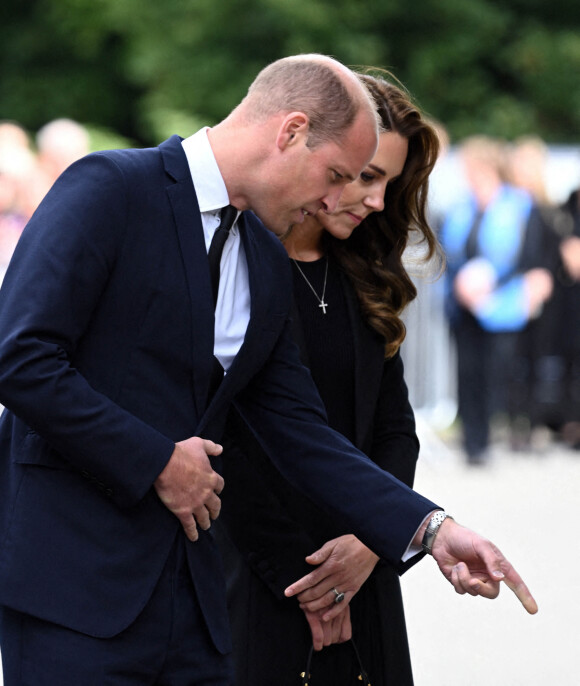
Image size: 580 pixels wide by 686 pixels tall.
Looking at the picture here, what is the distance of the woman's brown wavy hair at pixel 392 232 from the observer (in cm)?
349

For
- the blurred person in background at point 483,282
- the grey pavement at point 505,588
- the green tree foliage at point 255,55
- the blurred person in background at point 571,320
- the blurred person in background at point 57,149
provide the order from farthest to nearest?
the green tree foliage at point 255,55
the blurred person in background at point 571,320
the blurred person in background at point 483,282
the blurred person in background at point 57,149
the grey pavement at point 505,588

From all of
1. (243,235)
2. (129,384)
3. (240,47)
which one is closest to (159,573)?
(129,384)

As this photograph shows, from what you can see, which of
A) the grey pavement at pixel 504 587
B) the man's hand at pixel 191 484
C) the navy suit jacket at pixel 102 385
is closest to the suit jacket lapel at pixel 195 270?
the navy suit jacket at pixel 102 385

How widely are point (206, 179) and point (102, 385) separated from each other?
48 centimetres

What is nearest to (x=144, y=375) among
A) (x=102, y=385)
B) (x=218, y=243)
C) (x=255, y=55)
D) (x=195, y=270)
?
(x=102, y=385)

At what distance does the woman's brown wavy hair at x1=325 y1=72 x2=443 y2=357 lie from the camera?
137 inches

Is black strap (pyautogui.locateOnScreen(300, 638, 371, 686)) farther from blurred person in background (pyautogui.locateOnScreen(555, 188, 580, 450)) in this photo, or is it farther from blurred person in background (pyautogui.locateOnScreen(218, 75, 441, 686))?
blurred person in background (pyautogui.locateOnScreen(555, 188, 580, 450))

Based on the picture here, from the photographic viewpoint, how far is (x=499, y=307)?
1052 centimetres

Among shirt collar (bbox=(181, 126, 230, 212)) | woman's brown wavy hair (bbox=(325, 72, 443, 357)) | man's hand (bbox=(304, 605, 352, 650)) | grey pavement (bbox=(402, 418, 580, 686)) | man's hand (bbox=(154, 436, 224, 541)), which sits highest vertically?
shirt collar (bbox=(181, 126, 230, 212))

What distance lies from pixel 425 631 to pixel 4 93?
620 inches

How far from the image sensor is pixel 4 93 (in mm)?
20562

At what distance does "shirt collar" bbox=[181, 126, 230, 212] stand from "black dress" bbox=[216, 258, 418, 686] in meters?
0.61

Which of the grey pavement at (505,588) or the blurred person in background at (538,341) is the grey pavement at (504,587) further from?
the blurred person in background at (538,341)

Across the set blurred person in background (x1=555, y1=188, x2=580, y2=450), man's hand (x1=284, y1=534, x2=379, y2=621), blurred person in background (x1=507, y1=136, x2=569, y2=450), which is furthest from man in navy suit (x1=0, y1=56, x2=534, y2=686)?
blurred person in background (x1=555, y1=188, x2=580, y2=450)
